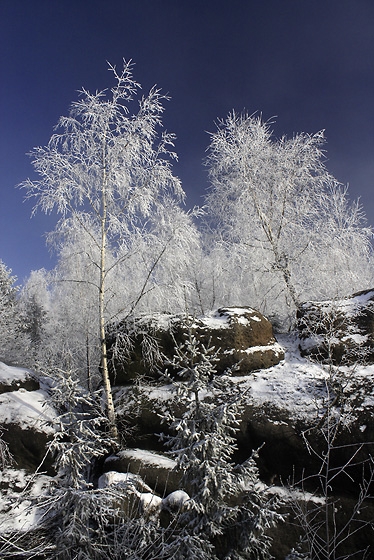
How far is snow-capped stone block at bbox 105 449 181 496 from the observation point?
629 cm

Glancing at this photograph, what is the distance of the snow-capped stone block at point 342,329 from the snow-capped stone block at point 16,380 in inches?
307

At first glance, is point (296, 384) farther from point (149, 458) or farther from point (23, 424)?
point (23, 424)

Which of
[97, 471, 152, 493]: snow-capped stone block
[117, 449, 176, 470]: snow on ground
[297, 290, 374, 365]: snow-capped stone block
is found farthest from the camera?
[297, 290, 374, 365]: snow-capped stone block

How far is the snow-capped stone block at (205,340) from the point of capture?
8297mm

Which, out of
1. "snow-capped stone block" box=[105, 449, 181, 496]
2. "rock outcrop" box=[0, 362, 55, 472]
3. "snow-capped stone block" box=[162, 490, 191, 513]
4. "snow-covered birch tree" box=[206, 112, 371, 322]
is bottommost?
"snow-capped stone block" box=[162, 490, 191, 513]

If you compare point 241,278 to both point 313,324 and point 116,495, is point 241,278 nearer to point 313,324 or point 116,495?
point 313,324

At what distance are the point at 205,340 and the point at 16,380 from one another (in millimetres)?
5361

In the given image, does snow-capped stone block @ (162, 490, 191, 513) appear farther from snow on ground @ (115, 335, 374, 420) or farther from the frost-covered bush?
snow on ground @ (115, 335, 374, 420)

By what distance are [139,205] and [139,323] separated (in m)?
3.48

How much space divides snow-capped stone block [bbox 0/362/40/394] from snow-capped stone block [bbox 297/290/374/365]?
7.81 metres

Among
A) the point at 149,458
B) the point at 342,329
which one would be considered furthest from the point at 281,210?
the point at 149,458

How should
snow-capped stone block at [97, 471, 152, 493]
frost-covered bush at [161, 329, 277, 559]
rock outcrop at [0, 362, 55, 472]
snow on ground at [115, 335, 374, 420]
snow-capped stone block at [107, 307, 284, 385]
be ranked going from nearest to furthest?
frost-covered bush at [161, 329, 277, 559]
snow-capped stone block at [97, 471, 152, 493]
snow on ground at [115, 335, 374, 420]
rock outcrop at [0, 362, 55, 472]
snow-capped stone block at [107, 307, 284, 385]

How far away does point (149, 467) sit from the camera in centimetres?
655

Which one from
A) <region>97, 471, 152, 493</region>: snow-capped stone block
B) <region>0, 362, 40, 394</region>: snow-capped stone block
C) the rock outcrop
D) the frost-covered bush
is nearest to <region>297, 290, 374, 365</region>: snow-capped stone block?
the frost-covered bush
